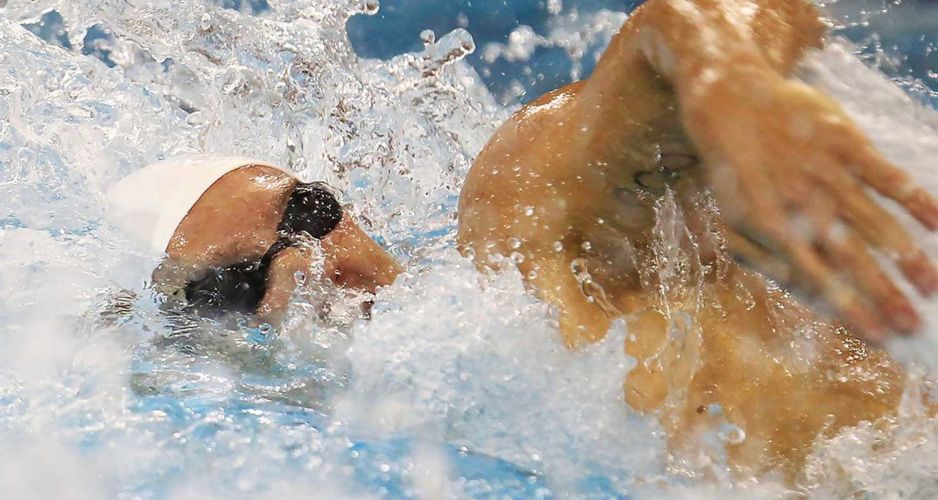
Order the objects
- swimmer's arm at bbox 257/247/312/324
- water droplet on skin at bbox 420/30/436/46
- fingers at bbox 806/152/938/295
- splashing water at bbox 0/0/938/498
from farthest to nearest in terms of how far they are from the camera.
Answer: water droplet on skin at bbox 420/30/436/46 → swimmer's arm at bbox 257/247/312/324 → splashing water at bbox 0/0/938/498 → fingers at bbox 806/152/938/295

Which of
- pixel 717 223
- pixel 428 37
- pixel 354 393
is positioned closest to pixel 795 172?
pixel 717 223

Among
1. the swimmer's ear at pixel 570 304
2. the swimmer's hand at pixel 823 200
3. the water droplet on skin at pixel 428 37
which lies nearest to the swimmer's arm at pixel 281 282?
the swimmer's ear at pixel 570 304

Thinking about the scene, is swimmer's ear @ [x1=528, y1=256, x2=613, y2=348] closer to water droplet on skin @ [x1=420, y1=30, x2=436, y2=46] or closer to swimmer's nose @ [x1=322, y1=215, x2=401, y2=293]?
swimmer's nose @ [x1=322, y1=215, x2=401, y2=293]

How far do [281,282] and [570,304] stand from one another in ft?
1.30

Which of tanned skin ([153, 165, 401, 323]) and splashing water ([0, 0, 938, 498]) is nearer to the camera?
splashing water ([0, 0, 938, 498])

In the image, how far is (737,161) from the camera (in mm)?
646

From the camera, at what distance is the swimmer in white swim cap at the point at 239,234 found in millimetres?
1155

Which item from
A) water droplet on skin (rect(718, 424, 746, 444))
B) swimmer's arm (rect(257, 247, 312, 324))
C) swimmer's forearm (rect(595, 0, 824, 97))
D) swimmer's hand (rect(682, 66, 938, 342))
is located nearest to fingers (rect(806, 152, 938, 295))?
swimmer's hand (rect(682, 66, 938, 342))

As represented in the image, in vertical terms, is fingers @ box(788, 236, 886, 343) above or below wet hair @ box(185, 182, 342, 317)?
above

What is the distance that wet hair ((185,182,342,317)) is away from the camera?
3.79 feet

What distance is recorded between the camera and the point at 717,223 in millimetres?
872

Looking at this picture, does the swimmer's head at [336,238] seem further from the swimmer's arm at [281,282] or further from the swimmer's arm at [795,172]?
the swimmer's arm at [795,172]

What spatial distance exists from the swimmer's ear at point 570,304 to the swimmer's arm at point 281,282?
35cm

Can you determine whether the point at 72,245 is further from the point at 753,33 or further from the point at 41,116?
the point at 753,33
